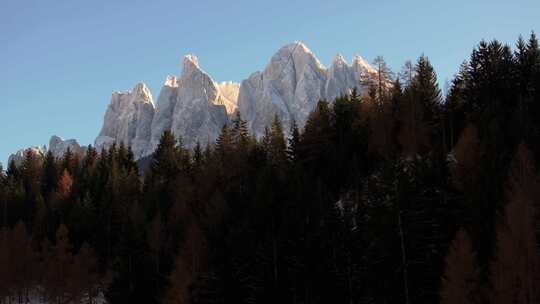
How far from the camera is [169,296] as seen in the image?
58.2m

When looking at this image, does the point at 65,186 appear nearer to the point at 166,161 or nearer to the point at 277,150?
the point at 166,161

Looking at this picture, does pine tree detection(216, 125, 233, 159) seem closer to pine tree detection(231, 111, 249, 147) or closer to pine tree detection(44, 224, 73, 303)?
pine tree detection(231, 111, 249, 147)

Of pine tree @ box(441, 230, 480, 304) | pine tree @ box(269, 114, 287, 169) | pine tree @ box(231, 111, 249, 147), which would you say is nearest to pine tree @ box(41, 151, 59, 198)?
pine tree @ box(231, 111, 249, 147)

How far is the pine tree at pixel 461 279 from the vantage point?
119 feet

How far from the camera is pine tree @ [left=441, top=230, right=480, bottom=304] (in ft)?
119

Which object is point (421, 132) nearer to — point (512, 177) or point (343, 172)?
point (343, 172)

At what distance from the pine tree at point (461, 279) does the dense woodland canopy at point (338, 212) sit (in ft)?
0.36

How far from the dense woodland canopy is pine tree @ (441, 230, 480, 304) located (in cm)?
11

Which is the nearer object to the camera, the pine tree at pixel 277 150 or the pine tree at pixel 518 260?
the pine tree at pixel 518 260

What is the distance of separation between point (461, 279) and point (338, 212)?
18.6m

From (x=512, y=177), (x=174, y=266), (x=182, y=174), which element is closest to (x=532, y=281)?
(x=512, y=177)

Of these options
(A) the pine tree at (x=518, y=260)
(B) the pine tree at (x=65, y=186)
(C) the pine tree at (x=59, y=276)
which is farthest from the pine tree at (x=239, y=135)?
(A) the pine tree at (x=518, y=260)

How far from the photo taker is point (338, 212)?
178 ft

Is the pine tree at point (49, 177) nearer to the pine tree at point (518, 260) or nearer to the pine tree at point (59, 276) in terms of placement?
the pine tree at point (59, 276)
